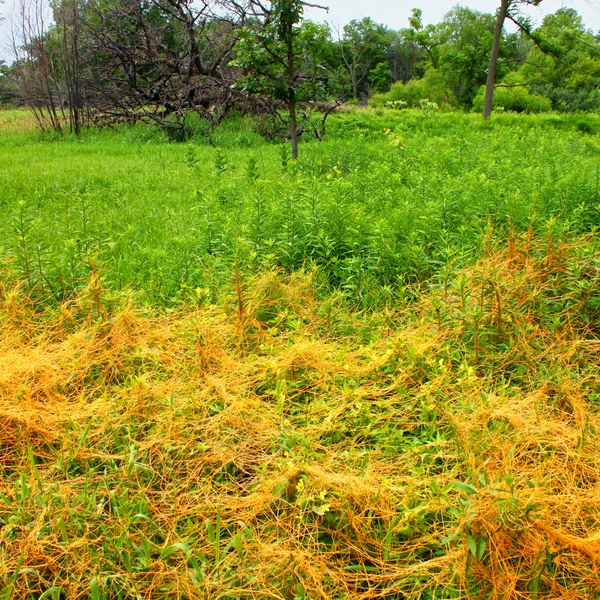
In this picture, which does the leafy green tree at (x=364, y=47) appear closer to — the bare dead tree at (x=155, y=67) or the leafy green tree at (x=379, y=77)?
the leafy green tree at (x=379, y=77)

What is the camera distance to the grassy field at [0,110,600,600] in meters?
2.20

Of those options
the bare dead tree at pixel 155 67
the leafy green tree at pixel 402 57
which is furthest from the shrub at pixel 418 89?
the bare dead tree at pixel 155 67

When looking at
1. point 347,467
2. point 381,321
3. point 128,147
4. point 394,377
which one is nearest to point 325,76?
point 128,147

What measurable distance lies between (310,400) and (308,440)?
1.77 ft

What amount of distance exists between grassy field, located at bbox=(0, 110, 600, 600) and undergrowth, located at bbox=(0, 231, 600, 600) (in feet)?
0.05

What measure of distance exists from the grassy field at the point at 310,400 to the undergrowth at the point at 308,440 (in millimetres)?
14

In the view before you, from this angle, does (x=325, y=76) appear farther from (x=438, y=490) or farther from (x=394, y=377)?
(x=438, y=490)

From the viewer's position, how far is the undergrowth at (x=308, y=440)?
7.15 feet

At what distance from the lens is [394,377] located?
327 cm

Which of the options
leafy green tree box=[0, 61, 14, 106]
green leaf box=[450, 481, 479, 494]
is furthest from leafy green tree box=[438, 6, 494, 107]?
green leaf box=[450, 481, 479, 494]

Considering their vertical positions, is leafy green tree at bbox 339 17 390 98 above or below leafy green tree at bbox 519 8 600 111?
above

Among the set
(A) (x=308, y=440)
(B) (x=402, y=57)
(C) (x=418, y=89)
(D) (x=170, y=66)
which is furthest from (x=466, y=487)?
(B) (x=402, y=57)

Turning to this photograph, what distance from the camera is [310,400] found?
3.28m

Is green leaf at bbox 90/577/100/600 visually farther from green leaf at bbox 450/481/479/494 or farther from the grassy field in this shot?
green leaf at bbox 450/481/479/494
